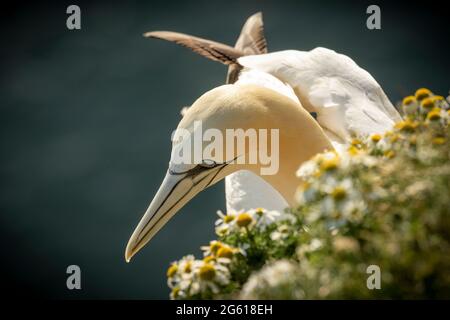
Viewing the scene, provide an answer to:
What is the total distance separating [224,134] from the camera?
1.14m

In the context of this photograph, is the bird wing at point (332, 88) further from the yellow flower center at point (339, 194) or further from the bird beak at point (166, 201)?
the yellow flower center at point (339, 194)

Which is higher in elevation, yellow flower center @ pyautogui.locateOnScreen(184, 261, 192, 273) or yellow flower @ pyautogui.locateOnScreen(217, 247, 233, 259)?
yellow flower @ pyautogui.locateOnScreen(217, 247, 233, 259)

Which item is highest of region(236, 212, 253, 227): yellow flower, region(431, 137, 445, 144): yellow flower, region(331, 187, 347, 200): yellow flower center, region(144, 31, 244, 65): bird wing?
region(144, 31, 244, 65): bird wing

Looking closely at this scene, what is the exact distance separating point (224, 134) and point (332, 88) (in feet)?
2.69

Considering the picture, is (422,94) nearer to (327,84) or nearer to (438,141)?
(438,141)

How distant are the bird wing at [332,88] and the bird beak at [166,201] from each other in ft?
2.21

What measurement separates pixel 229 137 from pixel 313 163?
0.41m

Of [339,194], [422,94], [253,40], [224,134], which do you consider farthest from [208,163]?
[253,40]

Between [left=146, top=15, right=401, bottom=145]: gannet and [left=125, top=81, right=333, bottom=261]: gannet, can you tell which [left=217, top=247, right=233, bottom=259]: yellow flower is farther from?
[left=146, top=15, right=401, bottom=145]: gannet

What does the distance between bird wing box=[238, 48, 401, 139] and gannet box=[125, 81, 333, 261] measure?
0.53 meters

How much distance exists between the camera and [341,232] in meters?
0.65

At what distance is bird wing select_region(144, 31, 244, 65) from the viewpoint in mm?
1942

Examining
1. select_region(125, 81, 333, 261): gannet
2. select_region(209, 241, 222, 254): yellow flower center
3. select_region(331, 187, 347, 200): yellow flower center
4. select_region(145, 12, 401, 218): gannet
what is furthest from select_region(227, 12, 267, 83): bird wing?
select_region(331, 187, 347, 200): yellow flower center

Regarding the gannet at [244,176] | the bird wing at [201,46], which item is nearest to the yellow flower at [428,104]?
the gannet at [244,176]
